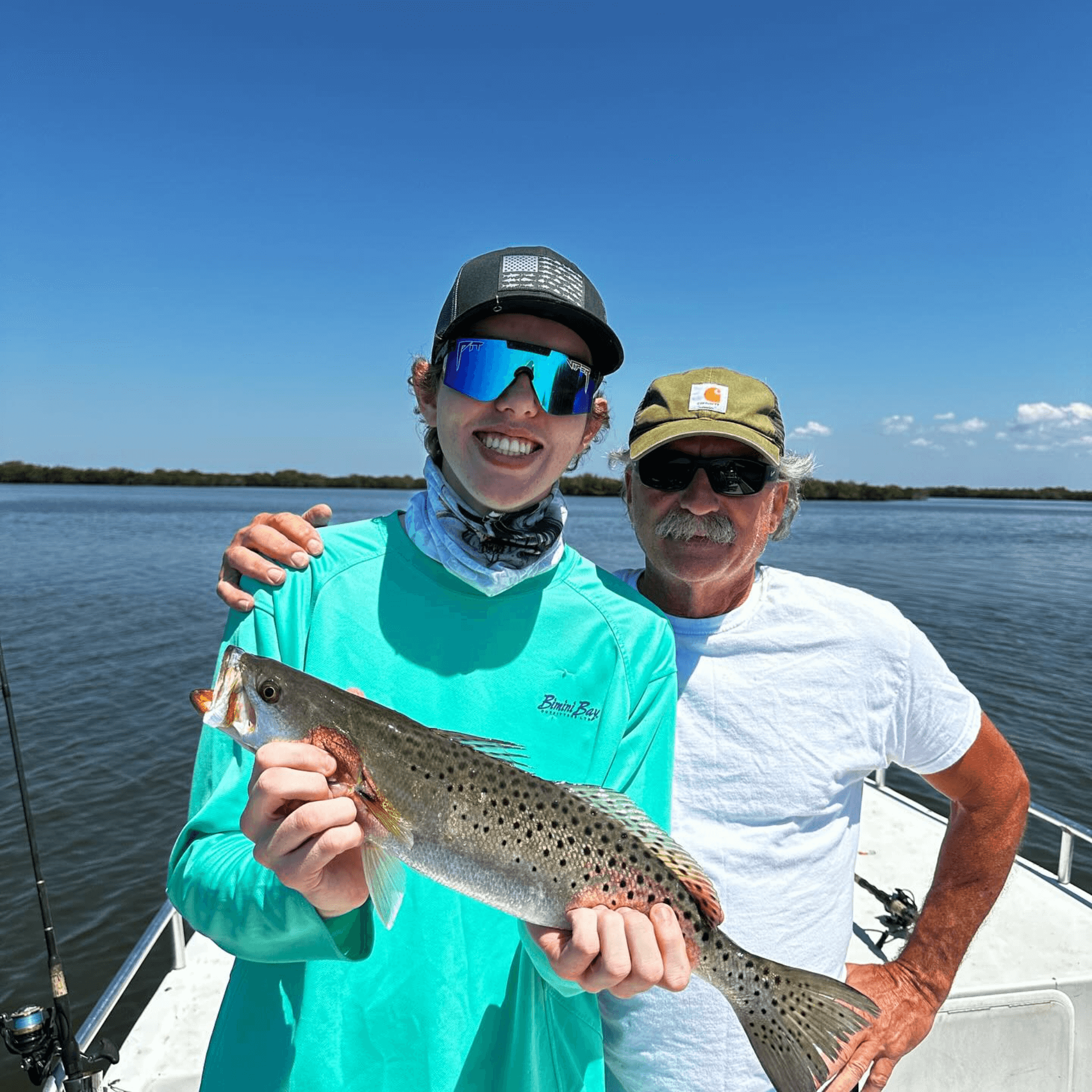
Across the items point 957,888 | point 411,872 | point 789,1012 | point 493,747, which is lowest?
point 957,888

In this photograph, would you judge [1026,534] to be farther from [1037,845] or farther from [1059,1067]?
[1059,1067]

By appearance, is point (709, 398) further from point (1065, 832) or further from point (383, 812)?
point (1065, 832)

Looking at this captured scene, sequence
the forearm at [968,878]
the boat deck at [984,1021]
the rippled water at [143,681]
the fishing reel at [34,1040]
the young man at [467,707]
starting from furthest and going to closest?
1. the rippled water at [143,681]
2. the boat deck at [984,1021]
3. the fishing reel at [34,1040]
4. the forearm at [968,878]
5. the young man at [467,707]

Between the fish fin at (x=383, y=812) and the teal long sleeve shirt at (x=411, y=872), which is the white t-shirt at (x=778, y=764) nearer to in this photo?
the teal long sleeve shirt at (x=411, y=872)

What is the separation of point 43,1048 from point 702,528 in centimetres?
465

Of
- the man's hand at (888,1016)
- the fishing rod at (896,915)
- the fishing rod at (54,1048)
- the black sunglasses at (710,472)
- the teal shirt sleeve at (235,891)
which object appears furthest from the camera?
the fishing rod at (896,915)

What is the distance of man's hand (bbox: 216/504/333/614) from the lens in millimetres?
2428

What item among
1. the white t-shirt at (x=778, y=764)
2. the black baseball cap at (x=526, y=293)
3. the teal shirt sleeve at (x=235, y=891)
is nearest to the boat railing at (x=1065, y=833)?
the white t-shirt at (x=778, y=764)

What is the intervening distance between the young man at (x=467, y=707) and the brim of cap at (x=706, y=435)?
0.81 metres

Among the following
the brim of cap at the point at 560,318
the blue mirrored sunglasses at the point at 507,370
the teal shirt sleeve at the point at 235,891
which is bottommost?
the teal shirt sleeve at the point at 235,891

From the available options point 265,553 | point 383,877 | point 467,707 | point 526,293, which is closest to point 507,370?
point 526,293

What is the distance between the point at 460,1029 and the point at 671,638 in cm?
144

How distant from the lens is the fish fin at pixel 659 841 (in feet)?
7.84

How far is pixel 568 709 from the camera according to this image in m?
2.62
